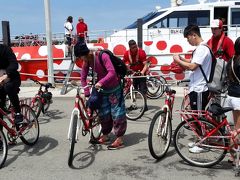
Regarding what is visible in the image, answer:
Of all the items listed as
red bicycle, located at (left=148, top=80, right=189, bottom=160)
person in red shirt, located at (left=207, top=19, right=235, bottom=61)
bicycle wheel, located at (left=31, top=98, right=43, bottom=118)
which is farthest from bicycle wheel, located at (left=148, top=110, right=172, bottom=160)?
bicycle wheel, located at (left=31, top=98, right=43, bottom=118)

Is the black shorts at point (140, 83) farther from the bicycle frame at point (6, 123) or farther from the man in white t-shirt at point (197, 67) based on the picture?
the bicycle frame at point (6, 123)

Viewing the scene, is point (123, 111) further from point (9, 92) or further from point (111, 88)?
point (9, 92)

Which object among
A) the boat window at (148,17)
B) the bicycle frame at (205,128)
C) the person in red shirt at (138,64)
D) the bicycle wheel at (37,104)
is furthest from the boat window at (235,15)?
the bicycle frame at (205,128)

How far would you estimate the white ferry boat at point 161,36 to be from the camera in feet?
42.4

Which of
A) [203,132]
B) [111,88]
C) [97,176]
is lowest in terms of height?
[97,176]

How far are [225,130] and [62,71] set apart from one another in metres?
9.78

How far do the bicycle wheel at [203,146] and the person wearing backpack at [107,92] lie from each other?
1.09 metres

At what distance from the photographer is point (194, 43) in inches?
193

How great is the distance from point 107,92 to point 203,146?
1.72m

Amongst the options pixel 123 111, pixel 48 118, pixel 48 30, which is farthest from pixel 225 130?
pixel 48 30

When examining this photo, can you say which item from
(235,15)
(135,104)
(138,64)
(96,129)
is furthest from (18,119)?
(235,15)

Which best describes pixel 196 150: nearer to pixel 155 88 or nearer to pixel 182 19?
pixel 155 88

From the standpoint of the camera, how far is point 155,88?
10.4m

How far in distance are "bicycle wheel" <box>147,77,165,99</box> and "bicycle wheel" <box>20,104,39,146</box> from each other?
480cm
